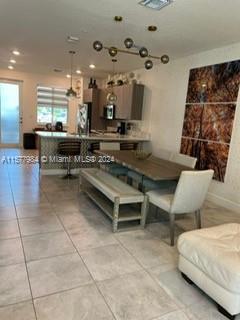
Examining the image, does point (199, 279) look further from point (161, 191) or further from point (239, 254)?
point (161, 191)

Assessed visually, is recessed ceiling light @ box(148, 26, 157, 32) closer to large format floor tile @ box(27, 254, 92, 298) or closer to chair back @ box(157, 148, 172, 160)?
chair back @ box(157, 148, 172, 160)

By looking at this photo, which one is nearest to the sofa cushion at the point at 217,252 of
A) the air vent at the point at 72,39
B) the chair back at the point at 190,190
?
the chair back at the point at 190,190

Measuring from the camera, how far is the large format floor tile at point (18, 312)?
1.68 meters

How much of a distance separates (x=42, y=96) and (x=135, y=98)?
4486mm

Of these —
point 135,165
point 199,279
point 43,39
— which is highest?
point 43,39

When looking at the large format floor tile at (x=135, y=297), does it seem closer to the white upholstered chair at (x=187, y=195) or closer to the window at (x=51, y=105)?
the white upholstered chair at (x=187, y=195)

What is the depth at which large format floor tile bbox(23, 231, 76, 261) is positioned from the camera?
8.07 feet

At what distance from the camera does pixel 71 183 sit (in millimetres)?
5004

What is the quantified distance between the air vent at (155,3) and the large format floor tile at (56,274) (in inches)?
114

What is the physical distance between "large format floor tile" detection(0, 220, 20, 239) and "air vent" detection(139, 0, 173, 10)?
3039 millimetres

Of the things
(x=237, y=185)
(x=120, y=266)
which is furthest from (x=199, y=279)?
(x=237, y=185)

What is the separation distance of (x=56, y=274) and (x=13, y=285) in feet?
1.16

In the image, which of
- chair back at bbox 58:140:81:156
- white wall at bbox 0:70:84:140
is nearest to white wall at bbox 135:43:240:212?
chair back at bbox 58:140:81:156

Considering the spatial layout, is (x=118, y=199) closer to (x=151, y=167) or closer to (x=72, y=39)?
(x=151, y=167)
